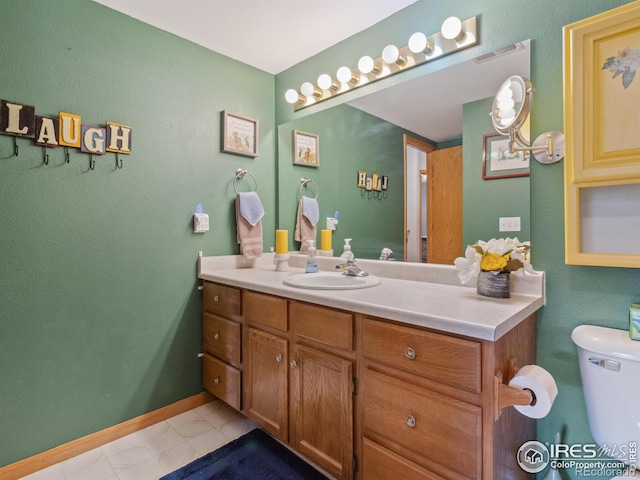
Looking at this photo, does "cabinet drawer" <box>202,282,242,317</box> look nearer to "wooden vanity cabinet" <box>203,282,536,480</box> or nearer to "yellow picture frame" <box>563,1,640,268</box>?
"wooden vanity cabinet" <box>203,282,536,480</box>

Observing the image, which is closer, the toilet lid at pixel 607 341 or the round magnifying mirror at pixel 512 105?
the toilet lid at pixel 607 341

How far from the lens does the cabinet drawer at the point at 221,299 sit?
1757 millimetres

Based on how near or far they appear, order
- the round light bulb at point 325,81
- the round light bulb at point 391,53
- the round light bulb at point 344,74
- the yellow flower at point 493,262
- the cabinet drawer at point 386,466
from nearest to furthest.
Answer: the cabinet drawer at point 386,466 → the yellow flower at point 493,262 → the round light bulb at point 391,53 → the round light bulb at point 344,74 → the round light bulb at point 325,81

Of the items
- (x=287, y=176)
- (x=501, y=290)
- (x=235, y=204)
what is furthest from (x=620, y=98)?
(x=235, y=204)

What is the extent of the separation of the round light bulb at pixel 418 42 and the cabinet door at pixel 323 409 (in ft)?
4.61

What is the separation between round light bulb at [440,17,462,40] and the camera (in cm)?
141

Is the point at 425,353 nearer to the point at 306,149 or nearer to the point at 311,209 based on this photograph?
the point at 311,209

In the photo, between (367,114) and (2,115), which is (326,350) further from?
(2,115)

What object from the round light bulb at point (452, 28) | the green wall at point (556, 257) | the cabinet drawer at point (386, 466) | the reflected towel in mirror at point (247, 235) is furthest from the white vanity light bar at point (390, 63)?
the cabinet drawer at point (386, 466)

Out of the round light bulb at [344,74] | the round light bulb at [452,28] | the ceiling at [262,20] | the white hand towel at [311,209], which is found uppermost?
the ceiling at [262,20]

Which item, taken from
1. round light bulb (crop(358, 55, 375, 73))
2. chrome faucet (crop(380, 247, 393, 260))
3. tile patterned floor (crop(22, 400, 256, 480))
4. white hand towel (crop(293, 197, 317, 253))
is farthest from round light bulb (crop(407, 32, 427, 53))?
→ tile patterned floor (crop(22, 400, 256, 480))

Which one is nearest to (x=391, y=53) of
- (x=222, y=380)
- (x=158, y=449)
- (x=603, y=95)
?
(x=603, y=95)

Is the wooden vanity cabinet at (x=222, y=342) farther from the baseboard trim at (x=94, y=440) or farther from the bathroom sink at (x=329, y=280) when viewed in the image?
the bathroom sink at (x=329, y=280)

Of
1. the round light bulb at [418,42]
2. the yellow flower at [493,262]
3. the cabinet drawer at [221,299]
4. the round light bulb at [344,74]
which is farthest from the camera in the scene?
the round light bulb at [344,74]
